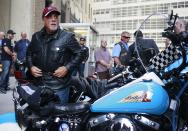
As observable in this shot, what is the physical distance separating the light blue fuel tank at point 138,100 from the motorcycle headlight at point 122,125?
4.2 inches

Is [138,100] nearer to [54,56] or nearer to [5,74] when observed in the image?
[54,56]

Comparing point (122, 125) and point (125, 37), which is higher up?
point (125, 37)

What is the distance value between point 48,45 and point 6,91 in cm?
717

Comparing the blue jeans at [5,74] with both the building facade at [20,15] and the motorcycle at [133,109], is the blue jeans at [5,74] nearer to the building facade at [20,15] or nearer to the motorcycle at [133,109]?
the building facade at [20,15]

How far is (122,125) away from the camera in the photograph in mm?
3709

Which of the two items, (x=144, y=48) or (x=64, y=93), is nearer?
(x=144, y=48)

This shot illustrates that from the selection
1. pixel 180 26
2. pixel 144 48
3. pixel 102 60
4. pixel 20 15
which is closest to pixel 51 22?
pixel 144 48

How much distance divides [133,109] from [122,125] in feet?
0.63

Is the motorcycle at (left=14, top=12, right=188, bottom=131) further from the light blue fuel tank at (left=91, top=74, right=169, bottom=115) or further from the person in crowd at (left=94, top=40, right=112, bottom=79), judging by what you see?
the person in crowd at (left=94, top=40, right=112, bottom=79)

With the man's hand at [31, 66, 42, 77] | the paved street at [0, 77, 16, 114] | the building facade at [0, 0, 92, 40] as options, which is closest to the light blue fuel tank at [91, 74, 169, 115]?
the man's hand at [31, 66, 42, 77]

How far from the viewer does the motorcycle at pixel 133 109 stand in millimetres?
3777

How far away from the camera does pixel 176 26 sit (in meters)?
4.00

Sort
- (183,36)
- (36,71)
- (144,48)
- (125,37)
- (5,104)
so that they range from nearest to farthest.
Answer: (183,36)
(144,48)
(36,71)
(125,37)
(5,104)

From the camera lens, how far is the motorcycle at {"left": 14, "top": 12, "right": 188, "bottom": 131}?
3777mm
